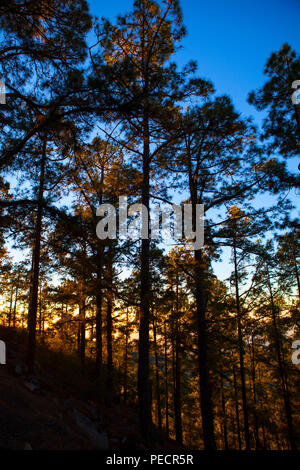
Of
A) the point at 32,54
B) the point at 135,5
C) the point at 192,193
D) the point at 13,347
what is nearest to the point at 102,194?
the point at 192,193

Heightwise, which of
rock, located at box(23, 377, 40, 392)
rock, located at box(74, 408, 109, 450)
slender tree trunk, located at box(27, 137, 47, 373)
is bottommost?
rock, located at box(74, 408, 109, 450)

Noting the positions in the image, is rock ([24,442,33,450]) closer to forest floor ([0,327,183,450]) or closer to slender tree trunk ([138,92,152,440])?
forest floor ([0,327,183,450])

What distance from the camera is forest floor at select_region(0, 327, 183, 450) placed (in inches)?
207

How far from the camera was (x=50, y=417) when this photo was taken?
6629mm

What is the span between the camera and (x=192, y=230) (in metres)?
8.86

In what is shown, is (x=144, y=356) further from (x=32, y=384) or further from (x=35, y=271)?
(x=35, y=271)

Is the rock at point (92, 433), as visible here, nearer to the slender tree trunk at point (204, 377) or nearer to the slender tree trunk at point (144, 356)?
the slender tree trunk at point (144, 356)

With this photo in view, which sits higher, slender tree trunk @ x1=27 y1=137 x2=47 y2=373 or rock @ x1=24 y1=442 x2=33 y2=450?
slender tree trunk @ x1=27 y1=137 x2=47 y2=373

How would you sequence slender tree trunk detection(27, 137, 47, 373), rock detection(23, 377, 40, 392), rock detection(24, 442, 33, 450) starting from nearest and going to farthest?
1. rock detection(24, 442, 33, 450)
2. slender tree trunk detection(27, 137, 47, 373)
3. rock detection(23, 377, 40, 392)

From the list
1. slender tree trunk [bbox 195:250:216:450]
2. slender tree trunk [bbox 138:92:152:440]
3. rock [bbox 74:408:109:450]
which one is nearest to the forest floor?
rock [bbox 74:408:109:450]

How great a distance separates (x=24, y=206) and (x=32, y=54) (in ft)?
11.5

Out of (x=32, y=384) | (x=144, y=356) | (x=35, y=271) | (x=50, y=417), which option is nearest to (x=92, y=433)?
(x=50, y=417)

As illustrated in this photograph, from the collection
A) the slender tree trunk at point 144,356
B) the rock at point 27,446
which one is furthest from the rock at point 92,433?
the rock at point 27,446

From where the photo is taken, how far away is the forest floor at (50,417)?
526cm
